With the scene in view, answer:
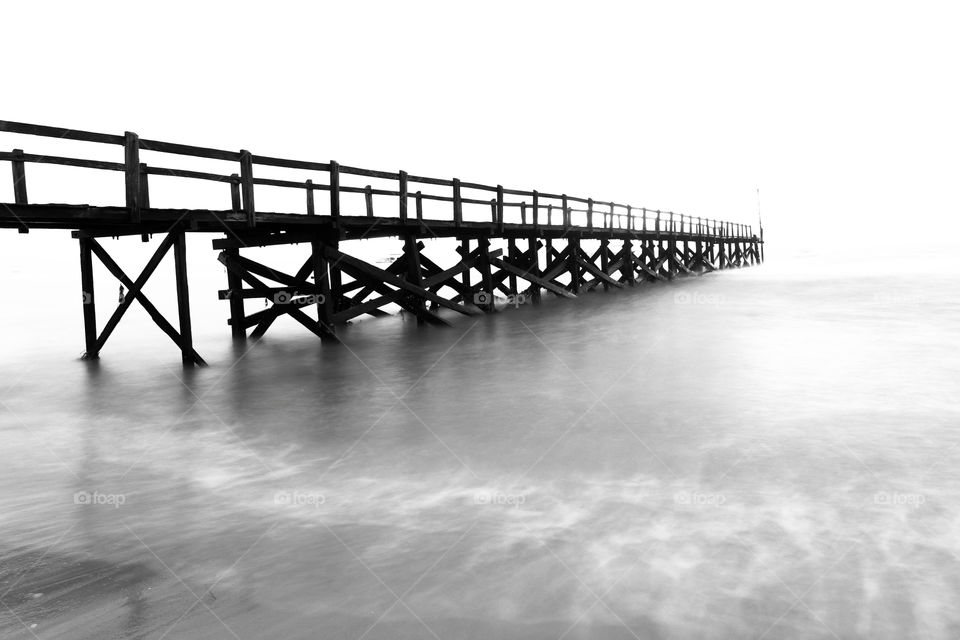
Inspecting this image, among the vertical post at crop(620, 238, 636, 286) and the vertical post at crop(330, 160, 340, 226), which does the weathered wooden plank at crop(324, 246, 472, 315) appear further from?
the vertical post at crop(620, 238, 636, 286)

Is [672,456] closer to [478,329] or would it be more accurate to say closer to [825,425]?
[825,425]

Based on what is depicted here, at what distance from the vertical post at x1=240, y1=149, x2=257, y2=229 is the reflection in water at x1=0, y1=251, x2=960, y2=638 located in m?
2.61

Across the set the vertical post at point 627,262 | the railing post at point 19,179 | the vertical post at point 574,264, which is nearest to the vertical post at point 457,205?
the vertical post at point 574,264

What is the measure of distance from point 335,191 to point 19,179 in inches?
223

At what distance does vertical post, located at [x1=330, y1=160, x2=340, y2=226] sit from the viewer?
1315 cm

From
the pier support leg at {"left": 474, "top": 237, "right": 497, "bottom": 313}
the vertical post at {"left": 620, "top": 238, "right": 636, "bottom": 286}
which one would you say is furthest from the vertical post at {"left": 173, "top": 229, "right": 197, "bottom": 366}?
the vertical post at {"left": 620, "top": 238, "right": 636, "bottom": 286}

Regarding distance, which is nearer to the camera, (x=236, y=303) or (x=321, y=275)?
(x=321, y=275)

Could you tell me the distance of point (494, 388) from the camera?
30.6 ft

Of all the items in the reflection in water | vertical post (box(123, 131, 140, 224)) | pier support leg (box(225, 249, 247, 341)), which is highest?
vertical post (box(123, 131, 140, 224))

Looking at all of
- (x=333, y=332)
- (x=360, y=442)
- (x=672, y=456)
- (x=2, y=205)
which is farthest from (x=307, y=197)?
(x=672, y=456)

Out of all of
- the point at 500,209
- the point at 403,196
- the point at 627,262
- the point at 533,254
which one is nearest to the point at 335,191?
the point at 403,196

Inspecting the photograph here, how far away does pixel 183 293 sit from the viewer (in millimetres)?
11352

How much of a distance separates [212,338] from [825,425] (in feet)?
41.6

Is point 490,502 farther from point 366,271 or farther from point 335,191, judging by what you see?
point 366,271
